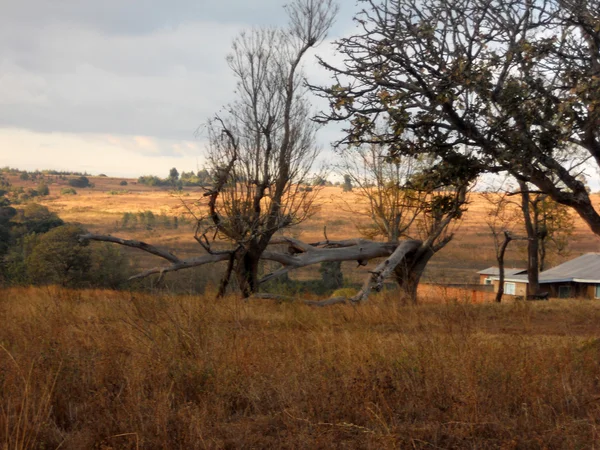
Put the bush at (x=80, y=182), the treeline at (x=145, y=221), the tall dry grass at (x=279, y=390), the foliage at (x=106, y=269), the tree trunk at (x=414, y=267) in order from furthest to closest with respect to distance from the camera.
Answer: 1. the bush at (x=80, y=182)
2. the treeline at (x=145, y=221)
3. the foliage at (x=106, y=269)
4. the tree trunk at (x=414, y=267)
5. the tall dry grass at (x=279, y=390)

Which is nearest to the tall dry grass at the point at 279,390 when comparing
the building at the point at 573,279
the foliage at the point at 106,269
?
the foliage at the point at 106,269

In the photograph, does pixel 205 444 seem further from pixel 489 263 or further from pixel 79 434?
pixel 489 263

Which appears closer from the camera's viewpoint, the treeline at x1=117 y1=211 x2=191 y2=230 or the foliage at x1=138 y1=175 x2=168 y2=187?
the treeline at x1=117 y1=211 x2=191 y2=230

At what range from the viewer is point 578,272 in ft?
152

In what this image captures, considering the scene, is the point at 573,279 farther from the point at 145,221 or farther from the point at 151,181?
the point at 151,181

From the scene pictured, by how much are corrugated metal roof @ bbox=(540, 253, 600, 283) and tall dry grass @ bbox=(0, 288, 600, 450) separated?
139 ft

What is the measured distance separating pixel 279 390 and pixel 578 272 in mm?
47365

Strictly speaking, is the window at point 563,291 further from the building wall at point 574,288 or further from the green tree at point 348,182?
the green tree at point 348,182

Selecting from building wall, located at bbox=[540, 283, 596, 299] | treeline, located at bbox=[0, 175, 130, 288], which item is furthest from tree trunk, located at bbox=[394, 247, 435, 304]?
building wall, located at bbox=[540, 283, 596, 299]

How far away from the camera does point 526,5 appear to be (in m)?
7.76

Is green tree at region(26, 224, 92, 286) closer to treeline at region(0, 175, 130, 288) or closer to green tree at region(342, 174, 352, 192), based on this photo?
treeline at region(0, 175, 130, 288)

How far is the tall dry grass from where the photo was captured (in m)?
3.94

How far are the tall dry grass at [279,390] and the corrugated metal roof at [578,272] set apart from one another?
42.3m

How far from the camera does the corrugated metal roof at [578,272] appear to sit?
44969 millimetres
